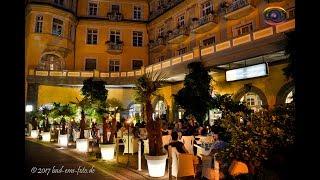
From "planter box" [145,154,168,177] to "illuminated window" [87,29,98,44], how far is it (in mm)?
25433

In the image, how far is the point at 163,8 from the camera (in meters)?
29.3

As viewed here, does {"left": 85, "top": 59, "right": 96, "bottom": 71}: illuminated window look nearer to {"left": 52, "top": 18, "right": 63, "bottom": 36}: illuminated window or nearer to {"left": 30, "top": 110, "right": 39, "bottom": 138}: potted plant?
{"left": 52, "top": 18, "right": 63, "bottom": 36}: illuminated window

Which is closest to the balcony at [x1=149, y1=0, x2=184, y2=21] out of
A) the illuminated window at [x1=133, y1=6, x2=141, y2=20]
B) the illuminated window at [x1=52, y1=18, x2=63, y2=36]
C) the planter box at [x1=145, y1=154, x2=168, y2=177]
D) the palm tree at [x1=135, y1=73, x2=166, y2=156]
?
the illuminated window at [x1=133, y1=6, x2=141, y2=20]

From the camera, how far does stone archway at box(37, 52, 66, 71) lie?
28.8 meters

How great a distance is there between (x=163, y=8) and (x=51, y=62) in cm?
1257

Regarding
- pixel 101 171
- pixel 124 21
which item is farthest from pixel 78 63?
pixel 101 171

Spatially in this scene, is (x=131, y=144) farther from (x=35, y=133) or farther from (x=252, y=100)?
(x=35, y=133)

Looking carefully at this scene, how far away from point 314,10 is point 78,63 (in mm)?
30453

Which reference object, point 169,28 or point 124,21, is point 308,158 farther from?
point 124,21

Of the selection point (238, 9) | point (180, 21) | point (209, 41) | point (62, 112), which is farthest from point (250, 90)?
point (62, 112)

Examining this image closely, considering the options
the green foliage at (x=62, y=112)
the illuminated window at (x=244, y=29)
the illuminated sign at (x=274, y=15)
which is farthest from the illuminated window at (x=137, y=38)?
the illuminated sign at (x=274, y=15)

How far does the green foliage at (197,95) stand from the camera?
682 inches
